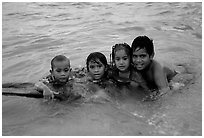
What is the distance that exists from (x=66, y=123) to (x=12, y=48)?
4587 mm

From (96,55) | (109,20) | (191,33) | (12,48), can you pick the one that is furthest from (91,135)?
(109,20)

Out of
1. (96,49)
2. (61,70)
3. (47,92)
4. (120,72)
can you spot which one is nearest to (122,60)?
(120,72)

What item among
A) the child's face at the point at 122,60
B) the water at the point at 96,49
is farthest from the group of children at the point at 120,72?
the water at the point at 96,49

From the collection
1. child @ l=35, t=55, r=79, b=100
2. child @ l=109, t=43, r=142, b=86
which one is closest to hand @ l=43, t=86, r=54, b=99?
child @ l=35, t=55, r=79, b=100

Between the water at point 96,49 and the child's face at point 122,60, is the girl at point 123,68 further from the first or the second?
the water at point 96,49

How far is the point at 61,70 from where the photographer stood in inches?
176

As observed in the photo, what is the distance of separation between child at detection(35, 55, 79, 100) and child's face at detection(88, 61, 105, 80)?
335 millimetres

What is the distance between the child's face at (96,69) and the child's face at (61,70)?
374 millimetres

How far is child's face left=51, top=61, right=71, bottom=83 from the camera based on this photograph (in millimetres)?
4432

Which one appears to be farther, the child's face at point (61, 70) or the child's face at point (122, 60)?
the child's face at point (122, 60)

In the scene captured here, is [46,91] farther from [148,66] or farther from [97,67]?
[148,66]

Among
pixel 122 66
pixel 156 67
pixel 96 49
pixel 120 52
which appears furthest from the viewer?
pixel 96 49

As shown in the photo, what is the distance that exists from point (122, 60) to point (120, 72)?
0.92 feet

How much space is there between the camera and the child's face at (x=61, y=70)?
443 centimetres
